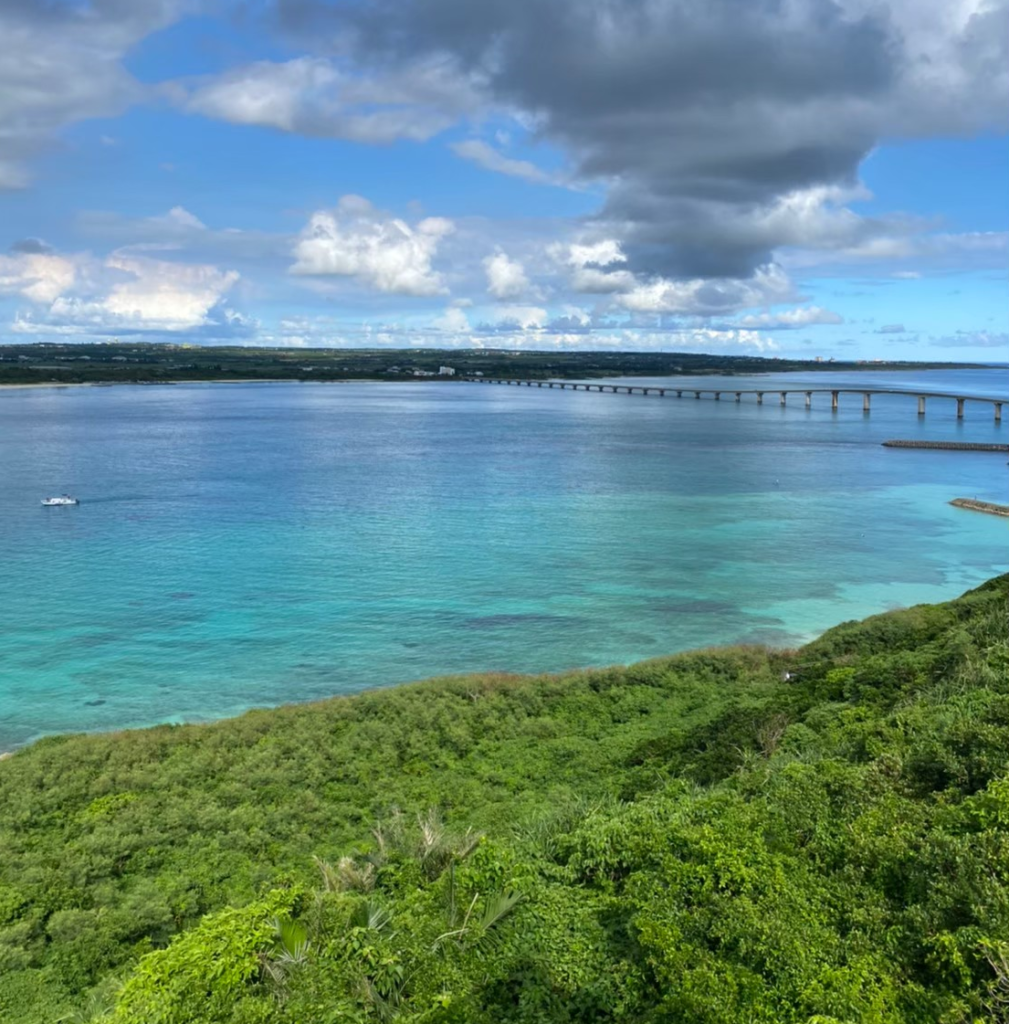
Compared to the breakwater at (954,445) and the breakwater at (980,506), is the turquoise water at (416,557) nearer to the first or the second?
the breakwater at (980,506)

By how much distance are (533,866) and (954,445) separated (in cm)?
11628

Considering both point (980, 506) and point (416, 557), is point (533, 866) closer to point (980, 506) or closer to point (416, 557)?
point (416, 557)

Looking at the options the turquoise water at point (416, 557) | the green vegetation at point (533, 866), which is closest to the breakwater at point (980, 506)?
the turquoise water at point (416, 557)

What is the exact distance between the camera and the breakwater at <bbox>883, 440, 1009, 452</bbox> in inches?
4269

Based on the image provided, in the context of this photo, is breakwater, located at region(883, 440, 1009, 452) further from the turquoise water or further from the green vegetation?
the green vegetation

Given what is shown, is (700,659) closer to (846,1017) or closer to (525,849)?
(525,849)

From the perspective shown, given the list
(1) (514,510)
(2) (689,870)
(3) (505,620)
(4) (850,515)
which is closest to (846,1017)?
(2) (689,870)

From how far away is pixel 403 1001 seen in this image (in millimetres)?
9898

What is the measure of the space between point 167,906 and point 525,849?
22.8 ft

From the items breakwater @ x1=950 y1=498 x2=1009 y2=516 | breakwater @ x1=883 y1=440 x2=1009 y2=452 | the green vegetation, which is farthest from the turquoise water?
the green vegetation

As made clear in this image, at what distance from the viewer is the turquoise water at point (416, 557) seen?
33812 millimetres

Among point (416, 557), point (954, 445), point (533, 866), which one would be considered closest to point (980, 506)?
point (954, 445)

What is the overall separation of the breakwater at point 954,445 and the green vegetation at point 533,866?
9820 cm

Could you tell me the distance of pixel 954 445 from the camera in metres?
110
